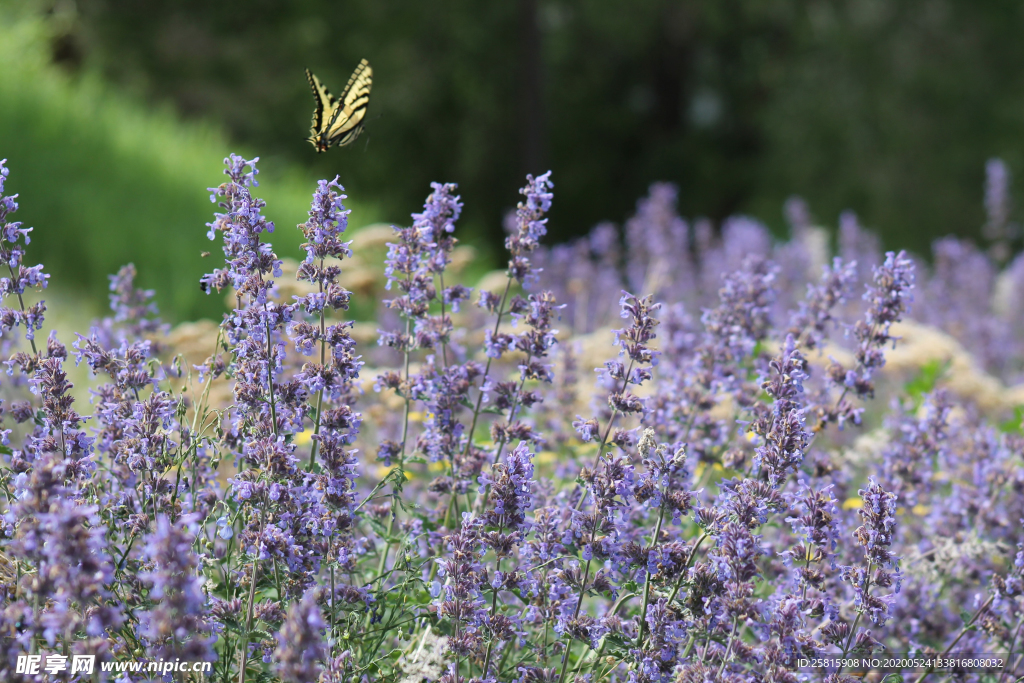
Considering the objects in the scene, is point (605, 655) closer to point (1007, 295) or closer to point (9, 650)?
point (9, 650)

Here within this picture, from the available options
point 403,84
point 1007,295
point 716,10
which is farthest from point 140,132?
point 716,10

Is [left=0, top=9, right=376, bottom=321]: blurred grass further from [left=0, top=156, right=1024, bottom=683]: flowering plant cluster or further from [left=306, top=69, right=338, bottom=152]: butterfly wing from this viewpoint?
[left=0, top=156, right=1024, bottom=683]: flowering plant cluster

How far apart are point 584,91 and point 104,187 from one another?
1298 cm

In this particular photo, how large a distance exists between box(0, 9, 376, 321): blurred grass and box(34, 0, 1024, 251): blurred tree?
5259 millimetres

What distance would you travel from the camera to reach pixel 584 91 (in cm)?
2067

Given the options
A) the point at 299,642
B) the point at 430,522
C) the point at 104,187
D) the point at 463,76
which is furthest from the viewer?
the point at 463,76

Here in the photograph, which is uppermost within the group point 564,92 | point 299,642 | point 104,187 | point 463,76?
point 564,92

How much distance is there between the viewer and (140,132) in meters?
11.5

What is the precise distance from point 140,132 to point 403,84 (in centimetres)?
726

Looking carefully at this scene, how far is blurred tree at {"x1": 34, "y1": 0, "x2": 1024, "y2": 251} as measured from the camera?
17156 mm

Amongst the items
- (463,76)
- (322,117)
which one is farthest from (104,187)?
(463,76)

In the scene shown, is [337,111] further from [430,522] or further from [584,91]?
[584,91]

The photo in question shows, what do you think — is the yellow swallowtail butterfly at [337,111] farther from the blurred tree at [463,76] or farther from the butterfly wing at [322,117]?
the blurred tree at [463,76]

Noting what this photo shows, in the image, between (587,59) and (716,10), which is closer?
(716,10)
